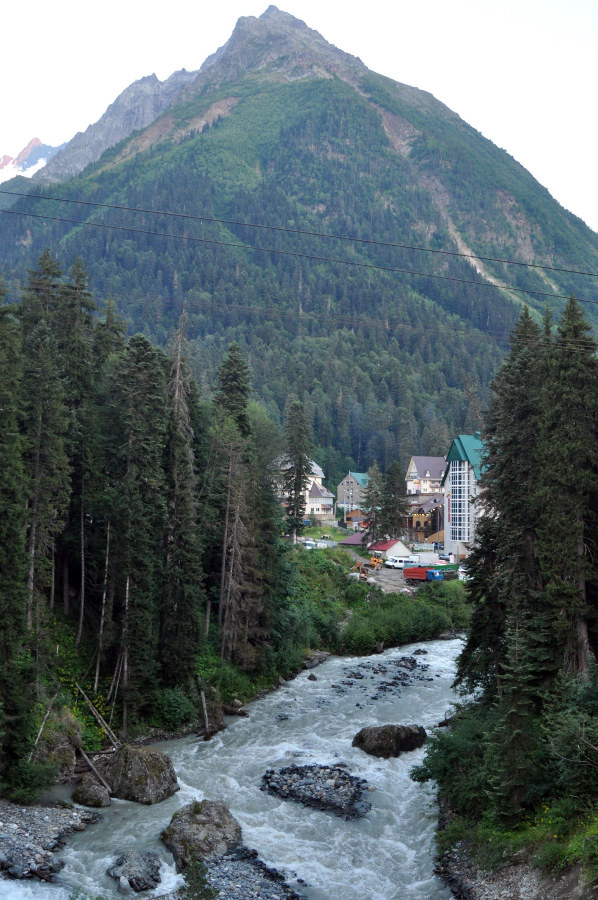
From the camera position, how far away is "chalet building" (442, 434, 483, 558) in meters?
92.4

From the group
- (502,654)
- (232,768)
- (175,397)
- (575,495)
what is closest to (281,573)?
(175,397)

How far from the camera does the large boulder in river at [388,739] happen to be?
31.6 metres

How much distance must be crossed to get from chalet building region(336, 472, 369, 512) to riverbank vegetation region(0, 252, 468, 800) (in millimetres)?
78431

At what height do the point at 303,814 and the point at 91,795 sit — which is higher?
the point at 91,795

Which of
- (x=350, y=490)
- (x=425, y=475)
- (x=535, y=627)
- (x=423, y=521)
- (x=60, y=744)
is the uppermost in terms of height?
(x=425, y=475)

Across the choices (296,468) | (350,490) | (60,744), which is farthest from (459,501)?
(60,744)

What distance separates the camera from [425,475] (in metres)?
130

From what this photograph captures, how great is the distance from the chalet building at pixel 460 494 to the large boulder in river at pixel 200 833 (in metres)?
71.4

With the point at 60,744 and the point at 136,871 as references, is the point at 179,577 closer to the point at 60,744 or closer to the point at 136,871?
the point at 60,744

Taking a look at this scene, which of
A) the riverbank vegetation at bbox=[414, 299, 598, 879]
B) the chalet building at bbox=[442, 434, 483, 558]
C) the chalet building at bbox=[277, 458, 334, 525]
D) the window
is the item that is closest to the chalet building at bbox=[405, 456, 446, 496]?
the chalet building at bbox=[277, 458, 334, 525]

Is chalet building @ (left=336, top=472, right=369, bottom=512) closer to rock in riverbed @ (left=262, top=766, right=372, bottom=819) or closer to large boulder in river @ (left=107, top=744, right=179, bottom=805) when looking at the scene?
rock in riverbed @ (left=262, top=766, right=372, bottom=819)

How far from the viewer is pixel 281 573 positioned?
49781 millimetres

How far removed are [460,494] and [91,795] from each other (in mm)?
73563

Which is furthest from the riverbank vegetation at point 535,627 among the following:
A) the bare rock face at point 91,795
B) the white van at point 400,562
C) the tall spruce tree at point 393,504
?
the tall spruce tree at point 393,504
